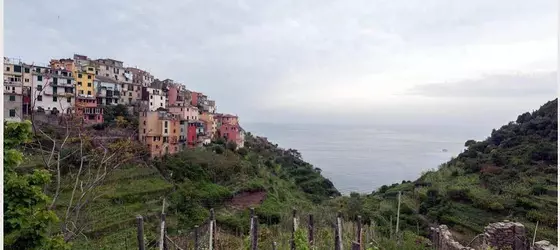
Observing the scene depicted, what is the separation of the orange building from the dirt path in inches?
141

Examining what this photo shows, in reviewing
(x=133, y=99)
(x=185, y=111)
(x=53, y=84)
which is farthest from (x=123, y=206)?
(x=133, y=99)

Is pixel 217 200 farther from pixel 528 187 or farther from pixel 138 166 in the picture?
pixel 528 187

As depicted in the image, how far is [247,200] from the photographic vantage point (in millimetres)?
12836

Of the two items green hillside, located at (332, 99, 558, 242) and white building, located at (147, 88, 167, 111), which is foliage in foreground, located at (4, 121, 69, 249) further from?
white building, located at (147, 88, 167, 111)

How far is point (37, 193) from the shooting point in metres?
2.30

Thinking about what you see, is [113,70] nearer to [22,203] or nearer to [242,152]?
[242,152]

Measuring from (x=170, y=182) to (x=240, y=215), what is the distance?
295 centimetres

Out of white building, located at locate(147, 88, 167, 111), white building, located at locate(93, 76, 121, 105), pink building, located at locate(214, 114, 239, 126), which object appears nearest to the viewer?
white building, located at locate(93, 76, 121, 105)

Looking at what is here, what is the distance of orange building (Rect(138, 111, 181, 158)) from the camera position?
13.6 metres

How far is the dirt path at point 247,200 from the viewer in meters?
12.2

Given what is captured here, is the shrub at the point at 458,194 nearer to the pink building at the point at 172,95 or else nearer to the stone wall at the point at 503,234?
the stone wall at the point at 503,234

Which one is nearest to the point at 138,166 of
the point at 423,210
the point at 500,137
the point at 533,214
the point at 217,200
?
the point at 217,200

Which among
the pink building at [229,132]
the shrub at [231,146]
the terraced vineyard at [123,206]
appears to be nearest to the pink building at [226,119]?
the pink building at [229,132]

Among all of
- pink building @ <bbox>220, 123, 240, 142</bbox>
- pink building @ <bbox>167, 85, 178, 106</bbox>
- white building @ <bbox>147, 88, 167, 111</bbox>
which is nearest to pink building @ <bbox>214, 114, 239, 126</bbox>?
pink building @ <bbox>220, 123, 240, 142</bbox>
